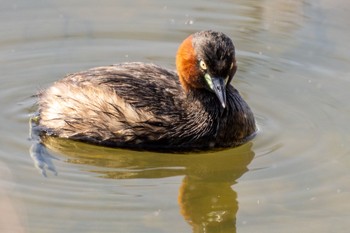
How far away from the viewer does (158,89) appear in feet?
28.9

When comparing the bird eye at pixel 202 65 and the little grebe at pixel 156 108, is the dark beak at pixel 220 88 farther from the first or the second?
the bird eye at pixel 202 65

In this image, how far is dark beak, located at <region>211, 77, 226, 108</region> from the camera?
842 centimetres

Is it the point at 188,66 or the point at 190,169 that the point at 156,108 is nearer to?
the point at 188,66

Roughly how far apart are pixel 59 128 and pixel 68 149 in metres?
0.30

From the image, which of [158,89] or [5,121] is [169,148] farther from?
Result: [5,121]

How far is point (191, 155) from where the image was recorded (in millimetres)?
8711

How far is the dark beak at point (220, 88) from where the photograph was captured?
8.42 metres

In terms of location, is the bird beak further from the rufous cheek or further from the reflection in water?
the reflection in water

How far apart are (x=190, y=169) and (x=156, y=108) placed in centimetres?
65

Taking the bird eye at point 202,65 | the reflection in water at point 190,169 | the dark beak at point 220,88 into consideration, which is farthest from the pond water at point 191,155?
the bird eye at point 202,65

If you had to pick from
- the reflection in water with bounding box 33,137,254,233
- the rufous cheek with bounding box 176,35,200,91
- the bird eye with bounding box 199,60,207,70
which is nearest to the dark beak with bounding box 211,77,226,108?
the bird eye with bounding box 199,60,207,70

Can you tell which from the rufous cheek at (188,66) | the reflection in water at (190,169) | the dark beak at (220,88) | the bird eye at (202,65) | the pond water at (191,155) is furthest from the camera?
the rufous cheek at (188,66)

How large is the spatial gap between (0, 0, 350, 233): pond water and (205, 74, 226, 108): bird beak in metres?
0.59

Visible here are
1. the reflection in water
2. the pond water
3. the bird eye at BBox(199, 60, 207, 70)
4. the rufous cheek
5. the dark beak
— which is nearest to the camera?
the pond water
